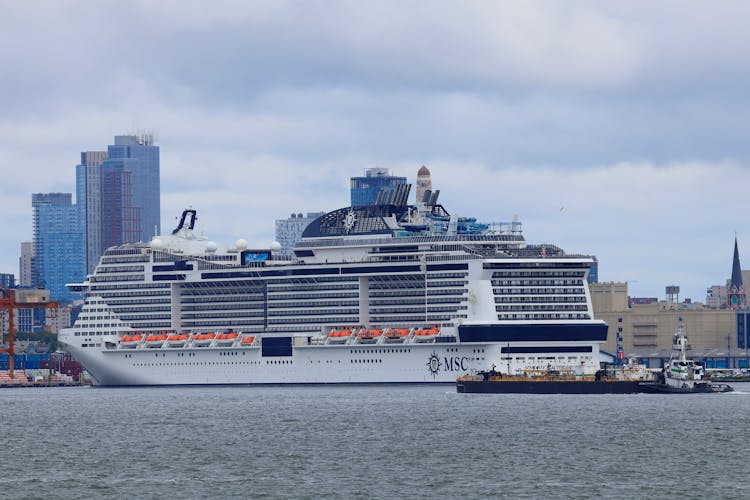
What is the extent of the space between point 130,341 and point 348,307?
900 inches

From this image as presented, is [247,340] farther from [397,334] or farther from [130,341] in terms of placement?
[397,334]

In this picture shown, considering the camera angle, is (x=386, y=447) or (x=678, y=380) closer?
(x=386, y=447)

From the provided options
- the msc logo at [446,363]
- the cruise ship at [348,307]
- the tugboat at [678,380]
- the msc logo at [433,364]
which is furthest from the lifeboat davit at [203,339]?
the tugboat at [678,380]

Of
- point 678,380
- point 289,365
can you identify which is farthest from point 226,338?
point 678,380

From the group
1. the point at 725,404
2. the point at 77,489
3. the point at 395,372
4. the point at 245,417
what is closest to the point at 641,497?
the point at 77,489

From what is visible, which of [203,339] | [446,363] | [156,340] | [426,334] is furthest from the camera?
[156,340]

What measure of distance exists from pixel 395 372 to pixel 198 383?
67.0 ft

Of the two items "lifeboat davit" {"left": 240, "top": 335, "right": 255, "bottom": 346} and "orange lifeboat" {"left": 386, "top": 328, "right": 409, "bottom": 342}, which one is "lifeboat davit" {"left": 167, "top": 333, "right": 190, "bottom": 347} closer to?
"lifeboat davit" {"left": 240, "top": 335, "right": 255, "bottom": 346}

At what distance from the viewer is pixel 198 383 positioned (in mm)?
169750

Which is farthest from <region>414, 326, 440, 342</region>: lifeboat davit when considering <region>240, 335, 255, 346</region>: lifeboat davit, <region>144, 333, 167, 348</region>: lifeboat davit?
<region>144, 333, 167, 348</region>: lifeboat davit

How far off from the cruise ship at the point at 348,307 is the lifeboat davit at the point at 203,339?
178 millimetres

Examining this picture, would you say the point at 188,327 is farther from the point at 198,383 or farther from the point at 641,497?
the point at 641,497

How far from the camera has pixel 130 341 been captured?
176m

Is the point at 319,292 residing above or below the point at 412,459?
above
